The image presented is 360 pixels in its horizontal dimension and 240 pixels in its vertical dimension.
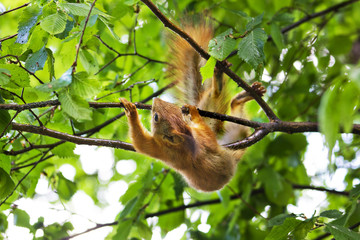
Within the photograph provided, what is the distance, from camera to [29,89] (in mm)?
→ 2578

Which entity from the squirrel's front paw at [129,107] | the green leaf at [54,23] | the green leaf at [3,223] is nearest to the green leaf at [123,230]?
the green leaf at [3,223]

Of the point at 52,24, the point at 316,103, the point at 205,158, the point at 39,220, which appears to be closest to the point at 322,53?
the point at 316,103

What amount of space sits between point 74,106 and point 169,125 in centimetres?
166

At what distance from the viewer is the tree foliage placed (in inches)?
84.6

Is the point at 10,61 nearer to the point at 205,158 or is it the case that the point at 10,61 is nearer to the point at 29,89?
the point at 29,89

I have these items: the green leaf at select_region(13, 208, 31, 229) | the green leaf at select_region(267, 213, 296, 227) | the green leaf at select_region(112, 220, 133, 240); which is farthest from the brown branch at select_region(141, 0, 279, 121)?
the green leaf at select_region(13, 208, 31, 229)

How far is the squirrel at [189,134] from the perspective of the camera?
10.6 ft

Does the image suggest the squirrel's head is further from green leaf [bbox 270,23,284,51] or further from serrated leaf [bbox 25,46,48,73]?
serrated leaf [bbox 25,46,48,73]

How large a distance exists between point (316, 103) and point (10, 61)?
3309mm

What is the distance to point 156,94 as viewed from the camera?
13.0 ft

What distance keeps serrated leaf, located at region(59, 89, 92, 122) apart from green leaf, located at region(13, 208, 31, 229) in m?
1.60

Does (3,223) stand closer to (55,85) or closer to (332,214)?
(55,85)

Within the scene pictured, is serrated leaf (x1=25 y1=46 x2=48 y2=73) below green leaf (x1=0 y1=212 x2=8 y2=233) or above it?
above

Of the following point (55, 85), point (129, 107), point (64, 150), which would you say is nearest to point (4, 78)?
point (55, 85)
